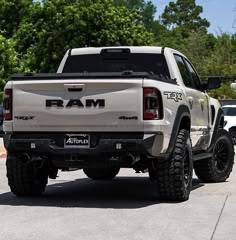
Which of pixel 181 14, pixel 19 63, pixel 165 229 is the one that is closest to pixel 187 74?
pixel 165 229

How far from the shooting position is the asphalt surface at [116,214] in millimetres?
7445

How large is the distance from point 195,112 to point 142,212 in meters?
2.63

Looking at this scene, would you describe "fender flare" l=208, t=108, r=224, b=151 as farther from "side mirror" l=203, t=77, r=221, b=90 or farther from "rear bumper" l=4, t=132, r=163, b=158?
"rear bumper" l=4, t=132, r=163, b=158

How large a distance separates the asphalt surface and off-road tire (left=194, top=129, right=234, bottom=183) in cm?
29

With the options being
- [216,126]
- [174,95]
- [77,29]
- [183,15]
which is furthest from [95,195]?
[183,15]

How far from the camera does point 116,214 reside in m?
8.71

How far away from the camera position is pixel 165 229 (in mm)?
7707

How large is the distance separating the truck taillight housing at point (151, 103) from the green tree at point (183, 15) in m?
102

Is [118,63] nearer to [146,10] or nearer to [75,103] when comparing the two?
[75,103]

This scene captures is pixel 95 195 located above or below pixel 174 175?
below

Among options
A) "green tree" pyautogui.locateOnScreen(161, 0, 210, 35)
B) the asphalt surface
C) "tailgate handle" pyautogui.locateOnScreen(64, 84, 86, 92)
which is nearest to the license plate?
"tailgate handle" pyautogui.locateOnScreen(64, 84, 86, 92)

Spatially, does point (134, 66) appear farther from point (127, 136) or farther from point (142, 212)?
point (142, 212)

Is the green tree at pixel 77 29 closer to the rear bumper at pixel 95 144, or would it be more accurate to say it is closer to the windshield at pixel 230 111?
the windshield at pixel 230 111

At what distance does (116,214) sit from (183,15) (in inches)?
4129
